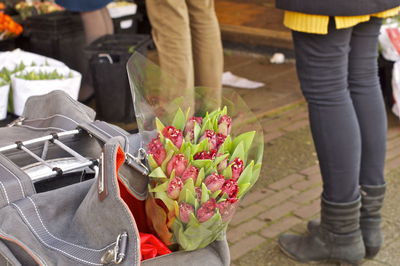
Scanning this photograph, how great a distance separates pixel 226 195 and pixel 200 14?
8.77ft

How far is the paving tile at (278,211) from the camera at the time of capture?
3.70 m

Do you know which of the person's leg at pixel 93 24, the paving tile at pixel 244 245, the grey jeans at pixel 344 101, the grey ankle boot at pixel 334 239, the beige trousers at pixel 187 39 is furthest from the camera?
the person's leg at pixel 93 24

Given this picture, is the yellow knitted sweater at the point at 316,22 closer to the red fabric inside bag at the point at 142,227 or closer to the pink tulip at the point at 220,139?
the pink tulip at the point at 220,139

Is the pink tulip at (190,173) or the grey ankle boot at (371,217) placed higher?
the pink tulip at (190,173)

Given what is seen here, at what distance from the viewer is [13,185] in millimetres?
1595

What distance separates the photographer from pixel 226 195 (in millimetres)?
1609

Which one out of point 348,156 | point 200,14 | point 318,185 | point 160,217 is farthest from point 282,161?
point 160,217

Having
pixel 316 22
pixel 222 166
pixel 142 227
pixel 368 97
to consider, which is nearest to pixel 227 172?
pixel 222 166

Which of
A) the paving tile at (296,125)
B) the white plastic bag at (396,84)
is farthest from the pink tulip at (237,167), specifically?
the white plastic bag at (396,84)

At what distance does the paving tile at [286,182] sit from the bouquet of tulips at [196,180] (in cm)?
234

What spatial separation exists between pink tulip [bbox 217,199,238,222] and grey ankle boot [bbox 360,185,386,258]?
1690mm

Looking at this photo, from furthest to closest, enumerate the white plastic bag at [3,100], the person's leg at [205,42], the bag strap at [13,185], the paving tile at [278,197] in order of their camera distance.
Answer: the person's leg at [205,42]
the paving tile at [278,197]
the white plastic bag at [3,100]
the bag strap at [13,185]

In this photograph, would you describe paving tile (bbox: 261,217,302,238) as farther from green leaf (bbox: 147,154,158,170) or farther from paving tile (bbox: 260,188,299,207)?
green leaf (bbox: 147,154,158,170)

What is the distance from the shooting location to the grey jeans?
2.88 m
